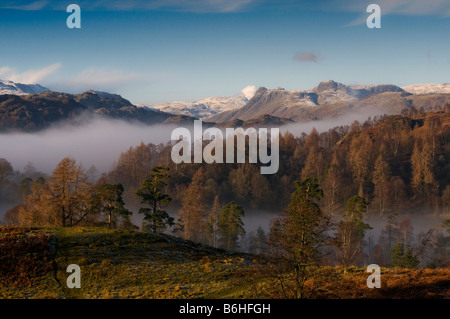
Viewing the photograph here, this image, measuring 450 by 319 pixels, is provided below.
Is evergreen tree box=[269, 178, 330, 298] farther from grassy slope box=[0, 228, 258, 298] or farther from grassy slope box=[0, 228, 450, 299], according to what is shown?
grassy slope box=[0, 228, 258, 298]

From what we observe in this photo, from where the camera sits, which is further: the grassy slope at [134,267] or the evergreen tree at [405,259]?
the evergreen tree at [405,259]

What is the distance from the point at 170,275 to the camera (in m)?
35.2

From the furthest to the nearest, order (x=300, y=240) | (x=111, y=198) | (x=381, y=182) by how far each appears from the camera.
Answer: (x=381, y=182) < (x=111, y=198) < (x=300, y=240)

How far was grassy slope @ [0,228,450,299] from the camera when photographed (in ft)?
87.3

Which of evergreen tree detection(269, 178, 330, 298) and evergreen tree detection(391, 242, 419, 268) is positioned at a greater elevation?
evergreen tree detection(269, 178, 330, 298)

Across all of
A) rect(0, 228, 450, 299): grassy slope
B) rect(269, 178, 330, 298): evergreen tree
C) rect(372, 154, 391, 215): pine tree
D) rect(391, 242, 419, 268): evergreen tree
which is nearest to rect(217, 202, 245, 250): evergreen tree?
rect(0, 228, 450, 299): grassy slope

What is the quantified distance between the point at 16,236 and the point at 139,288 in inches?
761

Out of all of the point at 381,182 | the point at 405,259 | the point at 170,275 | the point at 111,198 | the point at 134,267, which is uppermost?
the point at 111,198

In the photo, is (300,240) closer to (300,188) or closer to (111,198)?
(300,188)

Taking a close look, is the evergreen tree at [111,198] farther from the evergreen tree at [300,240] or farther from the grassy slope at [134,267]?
the evergreen tree at [300,240]

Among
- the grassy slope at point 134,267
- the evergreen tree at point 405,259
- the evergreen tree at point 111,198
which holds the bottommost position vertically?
the evergreen tree at point 405,259

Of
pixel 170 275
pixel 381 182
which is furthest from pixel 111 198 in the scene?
pixel 381 182

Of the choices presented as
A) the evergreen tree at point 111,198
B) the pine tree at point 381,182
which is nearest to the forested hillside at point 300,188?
the evergreen tree at point 111,198

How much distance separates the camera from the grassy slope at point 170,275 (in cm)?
2661
